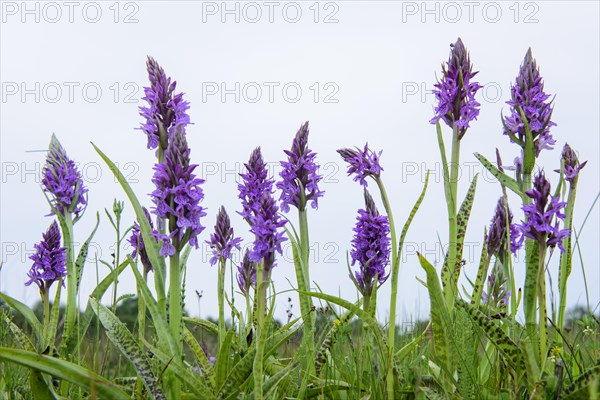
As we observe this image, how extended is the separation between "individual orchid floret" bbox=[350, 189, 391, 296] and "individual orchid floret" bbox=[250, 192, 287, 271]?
0.86 m

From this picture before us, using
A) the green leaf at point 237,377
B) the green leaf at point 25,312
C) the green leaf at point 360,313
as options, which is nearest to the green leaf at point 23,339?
the green leaf at point 25,312

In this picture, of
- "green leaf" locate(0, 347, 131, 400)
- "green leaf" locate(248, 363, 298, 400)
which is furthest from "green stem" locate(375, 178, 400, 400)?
"green leaf" locate(0, 347, 131, 400)

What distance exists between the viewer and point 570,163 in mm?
3814

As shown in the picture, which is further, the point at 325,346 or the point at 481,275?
the point at 481,275

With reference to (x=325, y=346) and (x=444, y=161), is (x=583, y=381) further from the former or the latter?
(x=325, y=346)

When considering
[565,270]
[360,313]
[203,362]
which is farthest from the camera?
[565,270]

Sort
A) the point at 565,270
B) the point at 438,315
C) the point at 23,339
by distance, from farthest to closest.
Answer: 1. the point at 23,339
2. the point at 565,270
3. the point at 438,315

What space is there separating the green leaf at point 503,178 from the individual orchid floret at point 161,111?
1541 mm

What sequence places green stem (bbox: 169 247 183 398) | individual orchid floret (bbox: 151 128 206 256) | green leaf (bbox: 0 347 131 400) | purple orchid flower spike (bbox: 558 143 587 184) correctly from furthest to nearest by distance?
purple orchid flower spike (bbox: 558 143 587 184) < green stem (bbox: 169 247 183 398) < individual orchid floret (bbox: 151 128 206 256) < green leaf (bbox: 0 347 131 400)

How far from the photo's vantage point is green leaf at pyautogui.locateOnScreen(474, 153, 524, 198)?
10.7ft

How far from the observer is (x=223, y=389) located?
112 inches

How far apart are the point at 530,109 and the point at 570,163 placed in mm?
770

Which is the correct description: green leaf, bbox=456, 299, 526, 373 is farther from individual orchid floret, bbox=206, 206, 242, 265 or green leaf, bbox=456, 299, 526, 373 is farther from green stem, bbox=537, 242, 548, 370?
individual orchid floret, bbox=206, 206, 242, 265

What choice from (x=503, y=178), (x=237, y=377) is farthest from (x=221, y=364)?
(x=503, y=178)
